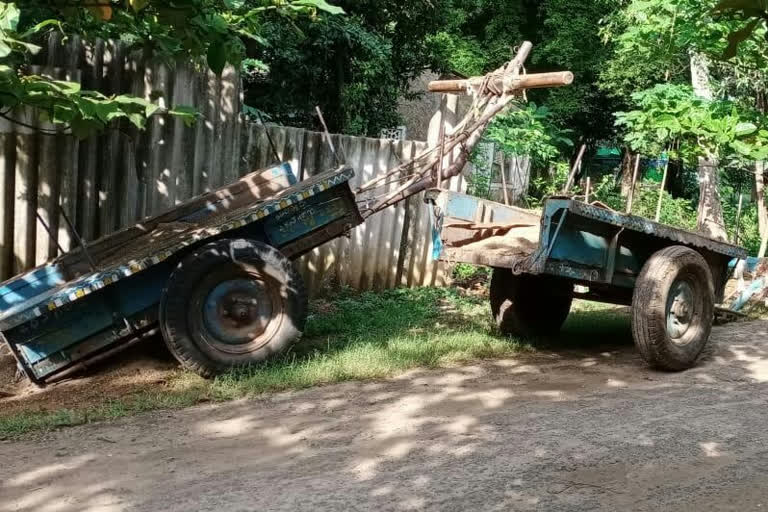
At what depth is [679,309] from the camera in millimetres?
6473

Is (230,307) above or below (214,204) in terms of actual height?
below

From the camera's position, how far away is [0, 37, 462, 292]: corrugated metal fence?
7047 millimetres

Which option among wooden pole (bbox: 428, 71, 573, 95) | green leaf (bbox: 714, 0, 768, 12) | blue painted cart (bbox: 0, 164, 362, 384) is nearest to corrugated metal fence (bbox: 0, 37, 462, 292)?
blue painted cart (bbox: 0, 164, 362, 384)

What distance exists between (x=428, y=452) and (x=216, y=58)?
92.3 inches

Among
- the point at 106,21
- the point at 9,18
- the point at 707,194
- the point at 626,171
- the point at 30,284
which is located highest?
the point at 106,21

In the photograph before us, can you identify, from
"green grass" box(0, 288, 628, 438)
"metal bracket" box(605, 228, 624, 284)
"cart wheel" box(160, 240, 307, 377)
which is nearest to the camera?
"green grass" box(0, 288, 628, 438)

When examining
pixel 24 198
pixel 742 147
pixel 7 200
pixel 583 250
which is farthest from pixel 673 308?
pixel 7 200

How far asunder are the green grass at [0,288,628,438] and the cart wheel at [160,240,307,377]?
193 millimetres

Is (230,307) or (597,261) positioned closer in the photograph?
(230,307)

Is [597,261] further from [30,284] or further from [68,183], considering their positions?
[68,183]

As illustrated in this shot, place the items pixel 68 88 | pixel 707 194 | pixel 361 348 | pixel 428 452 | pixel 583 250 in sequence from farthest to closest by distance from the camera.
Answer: pixel 707 194 < pixel 361 348 < pixel 583 250 < pixel 68 88 < pixel 428 452

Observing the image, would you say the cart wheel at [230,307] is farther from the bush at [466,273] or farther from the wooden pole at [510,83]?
the bush at [466,273]

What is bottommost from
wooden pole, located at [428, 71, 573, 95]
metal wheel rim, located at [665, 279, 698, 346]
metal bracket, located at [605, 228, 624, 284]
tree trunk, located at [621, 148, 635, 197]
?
metal wheel rim, located at [665, 279, 698, 346]

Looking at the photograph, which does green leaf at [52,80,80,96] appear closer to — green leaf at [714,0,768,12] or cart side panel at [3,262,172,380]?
cart side panel at [3,262,172,380]
